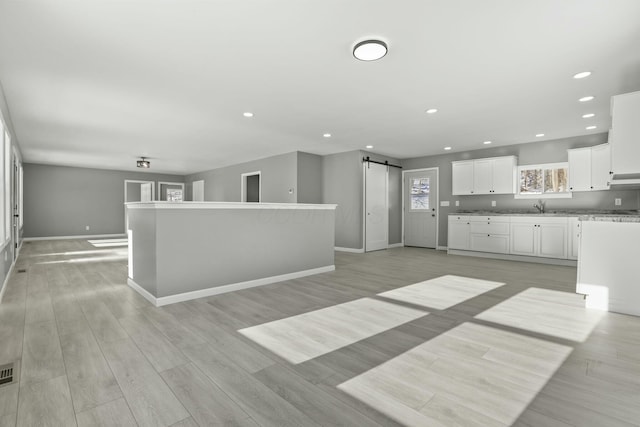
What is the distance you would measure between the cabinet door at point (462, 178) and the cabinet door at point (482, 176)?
9 centimetres

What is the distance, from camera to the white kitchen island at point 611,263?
290 cm

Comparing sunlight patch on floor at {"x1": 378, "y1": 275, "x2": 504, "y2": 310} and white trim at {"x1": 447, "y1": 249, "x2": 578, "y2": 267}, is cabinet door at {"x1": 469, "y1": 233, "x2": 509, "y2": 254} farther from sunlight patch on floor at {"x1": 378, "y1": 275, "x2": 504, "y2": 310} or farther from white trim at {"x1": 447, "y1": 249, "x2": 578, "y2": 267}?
sunlight patch on floor at {"x1": 378, "y1": 275, "x2": 504, "y2": 310}

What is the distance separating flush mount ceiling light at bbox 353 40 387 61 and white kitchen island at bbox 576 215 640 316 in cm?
275

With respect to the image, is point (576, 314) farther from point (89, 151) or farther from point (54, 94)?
point (89, 151)

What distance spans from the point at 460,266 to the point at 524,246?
5.54 feet

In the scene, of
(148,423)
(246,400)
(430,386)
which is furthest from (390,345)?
(148,423)

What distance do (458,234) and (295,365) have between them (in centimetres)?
610

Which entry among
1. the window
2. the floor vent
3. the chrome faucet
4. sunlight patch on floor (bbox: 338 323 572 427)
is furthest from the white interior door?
the floor vent

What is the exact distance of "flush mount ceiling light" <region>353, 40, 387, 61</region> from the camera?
2.56 m

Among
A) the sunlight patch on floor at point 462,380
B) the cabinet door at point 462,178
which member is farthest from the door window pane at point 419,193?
the sunlight patch on floor at point 462,380

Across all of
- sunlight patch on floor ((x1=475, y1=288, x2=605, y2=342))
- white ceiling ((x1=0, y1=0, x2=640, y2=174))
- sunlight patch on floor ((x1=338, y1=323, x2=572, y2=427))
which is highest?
white ceiling ((x1=0, y1=0, x2=640, y2=174))

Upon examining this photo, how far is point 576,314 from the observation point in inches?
114

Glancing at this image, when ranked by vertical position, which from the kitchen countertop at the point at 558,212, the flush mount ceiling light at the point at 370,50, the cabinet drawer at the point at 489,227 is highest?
the flush mount ceiling light at the point at 370,50

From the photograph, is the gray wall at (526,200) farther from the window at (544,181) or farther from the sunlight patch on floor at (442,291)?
the sunlight patch on floor at (442,291)
